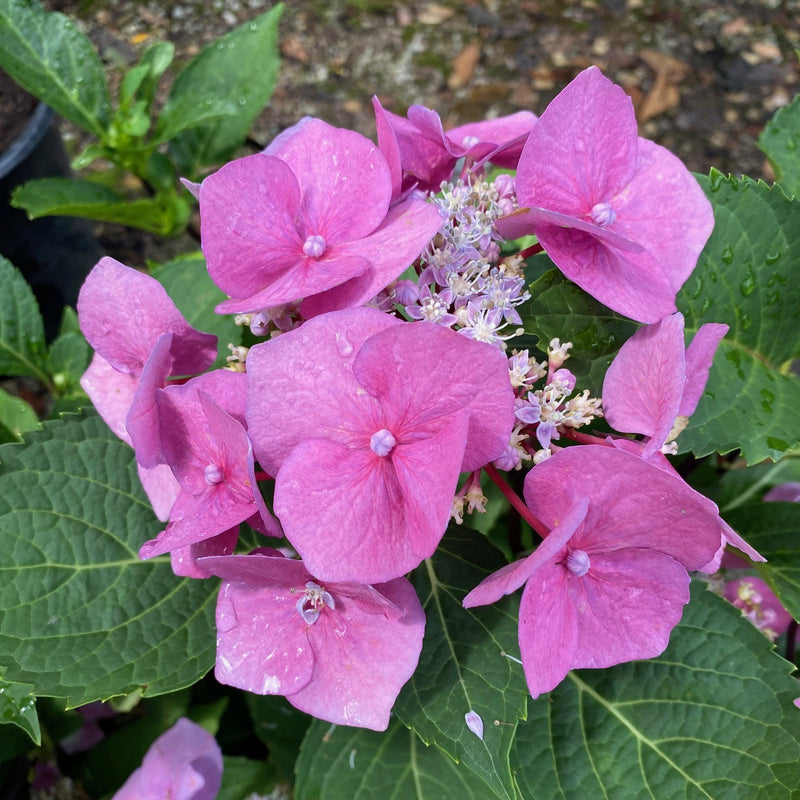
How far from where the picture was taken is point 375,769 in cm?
109

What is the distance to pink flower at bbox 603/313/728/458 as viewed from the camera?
2.25ft

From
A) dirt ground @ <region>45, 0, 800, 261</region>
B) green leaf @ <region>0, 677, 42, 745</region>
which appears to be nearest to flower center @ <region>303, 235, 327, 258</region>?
green leaf @ <region>0, 677, 42, 745</region>

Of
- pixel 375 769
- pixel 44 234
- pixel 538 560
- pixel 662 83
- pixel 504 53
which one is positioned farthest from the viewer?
pixel 504 53

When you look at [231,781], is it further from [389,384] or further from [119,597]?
[389,384]

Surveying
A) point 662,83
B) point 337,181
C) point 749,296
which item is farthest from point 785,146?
point 662,83

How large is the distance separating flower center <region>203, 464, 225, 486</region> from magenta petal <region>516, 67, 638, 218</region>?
36 centimetres

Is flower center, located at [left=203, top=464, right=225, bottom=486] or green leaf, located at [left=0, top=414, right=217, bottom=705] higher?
flower center, located at [left=203, top=464, right=225, bottom=486]

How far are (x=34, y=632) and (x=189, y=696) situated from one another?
596 millimetres

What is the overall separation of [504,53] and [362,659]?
223 cm

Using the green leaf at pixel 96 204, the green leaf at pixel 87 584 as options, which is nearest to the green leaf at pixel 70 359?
the green leaf at pixel 96 204

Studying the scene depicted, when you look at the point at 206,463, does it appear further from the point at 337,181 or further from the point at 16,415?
the point at 16,415

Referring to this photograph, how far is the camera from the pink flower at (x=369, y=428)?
1.99 ft

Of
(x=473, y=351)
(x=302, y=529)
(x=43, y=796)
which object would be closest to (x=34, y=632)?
(x=302, y=529)

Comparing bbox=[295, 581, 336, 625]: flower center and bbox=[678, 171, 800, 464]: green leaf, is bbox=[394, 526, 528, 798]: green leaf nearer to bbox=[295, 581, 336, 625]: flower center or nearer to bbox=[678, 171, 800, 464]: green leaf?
bbox=[295, 581, 336, 625]: flower center
